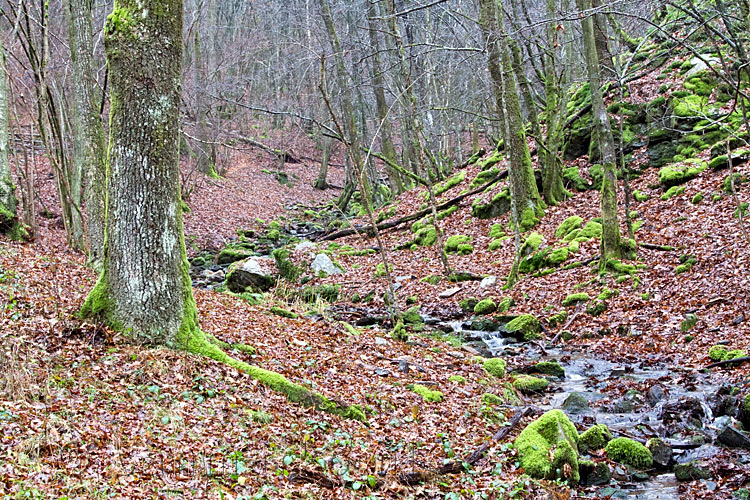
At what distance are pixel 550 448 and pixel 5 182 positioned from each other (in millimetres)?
12284

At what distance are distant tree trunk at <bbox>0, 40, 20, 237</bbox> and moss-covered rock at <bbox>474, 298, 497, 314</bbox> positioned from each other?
10.1 meters

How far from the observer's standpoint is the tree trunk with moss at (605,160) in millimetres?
12424

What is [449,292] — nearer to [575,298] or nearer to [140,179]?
[575,298]

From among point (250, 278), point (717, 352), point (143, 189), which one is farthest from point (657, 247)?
point (143, 189)

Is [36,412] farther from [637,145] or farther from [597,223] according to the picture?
[637,145]

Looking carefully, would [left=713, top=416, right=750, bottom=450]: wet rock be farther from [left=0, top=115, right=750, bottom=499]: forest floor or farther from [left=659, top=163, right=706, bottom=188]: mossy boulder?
[left=659, top=163, right=706, bottom=188]: mossy boulder

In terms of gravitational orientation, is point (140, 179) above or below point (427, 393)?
above

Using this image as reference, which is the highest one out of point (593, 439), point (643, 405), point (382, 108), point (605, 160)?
point (382, 108)

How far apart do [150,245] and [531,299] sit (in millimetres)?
8672

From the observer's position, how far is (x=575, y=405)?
8.30m

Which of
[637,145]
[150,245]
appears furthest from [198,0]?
[150,245]

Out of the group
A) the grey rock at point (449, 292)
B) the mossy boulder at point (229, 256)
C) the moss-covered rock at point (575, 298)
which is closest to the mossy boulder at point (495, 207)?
the grey rock at point (449, 292)

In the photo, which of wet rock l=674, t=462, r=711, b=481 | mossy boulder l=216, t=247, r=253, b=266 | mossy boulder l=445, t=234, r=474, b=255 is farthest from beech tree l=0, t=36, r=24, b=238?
wet rock l=674, t=462, r=711, b=481

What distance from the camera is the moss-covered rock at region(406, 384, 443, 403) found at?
26.0 ft
